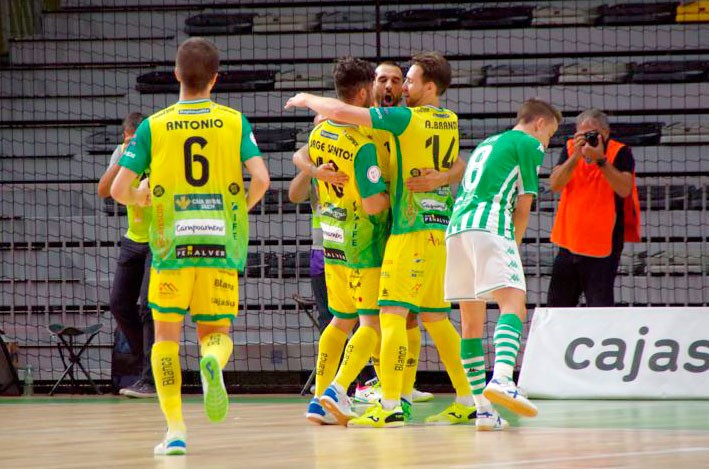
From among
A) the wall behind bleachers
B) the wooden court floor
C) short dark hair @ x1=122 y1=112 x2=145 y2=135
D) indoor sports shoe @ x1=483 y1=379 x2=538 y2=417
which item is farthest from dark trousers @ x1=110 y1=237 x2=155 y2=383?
indoor sports shoe @ x1=483 y1=379 x2=538 y2=417

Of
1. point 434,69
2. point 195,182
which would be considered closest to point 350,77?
point 434,69

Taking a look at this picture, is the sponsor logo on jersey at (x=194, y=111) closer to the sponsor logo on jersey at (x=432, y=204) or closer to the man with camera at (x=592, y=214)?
the sponsor logo on jersey at (x=432, y=204)

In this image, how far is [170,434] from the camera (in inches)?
165

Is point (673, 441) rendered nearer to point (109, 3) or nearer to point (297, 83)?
point (297, 83)

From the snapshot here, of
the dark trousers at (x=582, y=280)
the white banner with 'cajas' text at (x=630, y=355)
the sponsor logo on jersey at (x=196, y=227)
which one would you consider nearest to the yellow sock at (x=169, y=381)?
the sponsor logo on jersey at (x=196, y=227)

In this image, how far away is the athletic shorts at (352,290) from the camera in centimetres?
Answer: 545

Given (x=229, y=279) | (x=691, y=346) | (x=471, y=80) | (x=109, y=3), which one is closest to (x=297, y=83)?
(x=471, y=80)

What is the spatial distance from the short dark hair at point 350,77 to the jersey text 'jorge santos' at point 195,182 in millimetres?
1356

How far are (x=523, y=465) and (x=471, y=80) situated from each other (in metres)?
7.79

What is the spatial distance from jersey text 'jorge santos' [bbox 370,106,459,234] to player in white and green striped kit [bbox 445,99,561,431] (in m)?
0.15

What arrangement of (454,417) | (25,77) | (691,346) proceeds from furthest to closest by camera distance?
1. (25,77)
2. (691,346)
3. (454,417)

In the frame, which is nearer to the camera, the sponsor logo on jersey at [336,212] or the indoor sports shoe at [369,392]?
the sponsor logo on jersey at [336,212]

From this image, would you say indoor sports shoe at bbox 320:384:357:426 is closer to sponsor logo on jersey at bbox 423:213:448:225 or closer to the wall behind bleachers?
sponsor logo on jersey at bbox 423:213:448:225

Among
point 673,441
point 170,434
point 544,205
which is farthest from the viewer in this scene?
point 544,205
